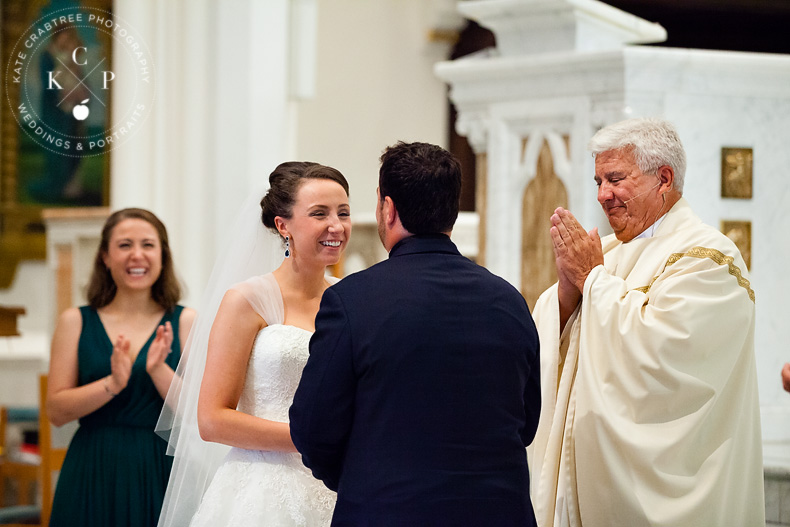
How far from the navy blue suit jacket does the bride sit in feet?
1.80

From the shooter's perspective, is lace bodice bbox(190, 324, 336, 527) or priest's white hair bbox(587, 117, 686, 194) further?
priest's white hair bbox(587, 117, 686, 194)

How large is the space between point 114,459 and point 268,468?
47.4 inches

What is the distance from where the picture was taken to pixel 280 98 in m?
6.57

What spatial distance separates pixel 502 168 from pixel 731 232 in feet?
3.87

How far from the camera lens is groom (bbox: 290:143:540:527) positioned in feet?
7.21

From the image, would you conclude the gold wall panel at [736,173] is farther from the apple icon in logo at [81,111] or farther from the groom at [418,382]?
the apple icon in logo at [81,111]

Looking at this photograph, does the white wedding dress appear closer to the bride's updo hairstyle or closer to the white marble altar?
the bride's updo hairstyle

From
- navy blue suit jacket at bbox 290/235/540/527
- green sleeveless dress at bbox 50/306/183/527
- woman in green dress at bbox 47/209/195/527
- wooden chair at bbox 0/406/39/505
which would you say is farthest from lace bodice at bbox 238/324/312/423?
wooden chair at bbox 0/406/39/505

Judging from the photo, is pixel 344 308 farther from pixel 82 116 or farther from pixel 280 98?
pixel 82 116

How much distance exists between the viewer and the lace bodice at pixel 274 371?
2.85 m

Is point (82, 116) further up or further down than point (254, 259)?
further up

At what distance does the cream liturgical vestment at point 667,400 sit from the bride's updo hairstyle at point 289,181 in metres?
0.88

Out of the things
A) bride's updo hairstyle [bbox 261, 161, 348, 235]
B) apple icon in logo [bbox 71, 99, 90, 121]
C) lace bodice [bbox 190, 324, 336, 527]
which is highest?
apple icon in logo [bbox 71, 99, 90, 121]

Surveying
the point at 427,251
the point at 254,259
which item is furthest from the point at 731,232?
the point at 427,251
